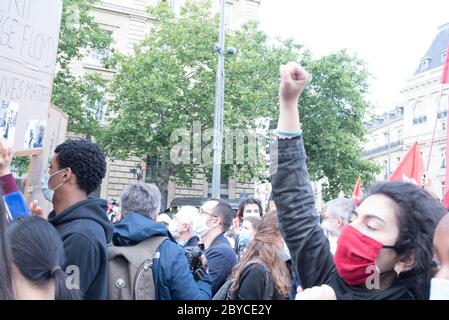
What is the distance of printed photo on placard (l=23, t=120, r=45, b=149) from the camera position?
2848 millimetres

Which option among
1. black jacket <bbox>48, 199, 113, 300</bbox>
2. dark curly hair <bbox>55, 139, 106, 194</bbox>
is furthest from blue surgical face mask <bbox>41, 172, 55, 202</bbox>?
black jacket <bbox>48, 199, 113, 300</bbox>

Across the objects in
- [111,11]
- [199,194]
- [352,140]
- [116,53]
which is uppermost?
[111,11]

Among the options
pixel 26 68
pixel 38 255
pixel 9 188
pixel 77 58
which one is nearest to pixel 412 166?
pixel 26 68

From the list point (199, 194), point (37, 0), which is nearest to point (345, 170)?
point (199, 194)

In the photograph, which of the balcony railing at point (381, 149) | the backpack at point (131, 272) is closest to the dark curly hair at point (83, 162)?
the backpack at point (131, 272)

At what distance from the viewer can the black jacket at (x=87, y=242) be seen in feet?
7.07

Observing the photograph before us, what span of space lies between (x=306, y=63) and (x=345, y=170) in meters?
5.84

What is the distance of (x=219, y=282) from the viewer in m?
3.70

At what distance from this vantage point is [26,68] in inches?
115

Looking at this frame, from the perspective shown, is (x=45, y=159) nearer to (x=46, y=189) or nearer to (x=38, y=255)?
(x=46, y=189)

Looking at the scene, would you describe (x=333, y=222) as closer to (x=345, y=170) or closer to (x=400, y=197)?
(x=400, y=197)

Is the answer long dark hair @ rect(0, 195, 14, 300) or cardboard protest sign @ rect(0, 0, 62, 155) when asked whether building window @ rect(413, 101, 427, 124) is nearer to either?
cardboard protest sign @ rect(0, 0, 62, 155)

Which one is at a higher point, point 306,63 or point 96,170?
point 306,63

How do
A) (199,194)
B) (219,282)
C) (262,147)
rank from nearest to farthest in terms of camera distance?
(219,282) < (262,147) < (199,194)
